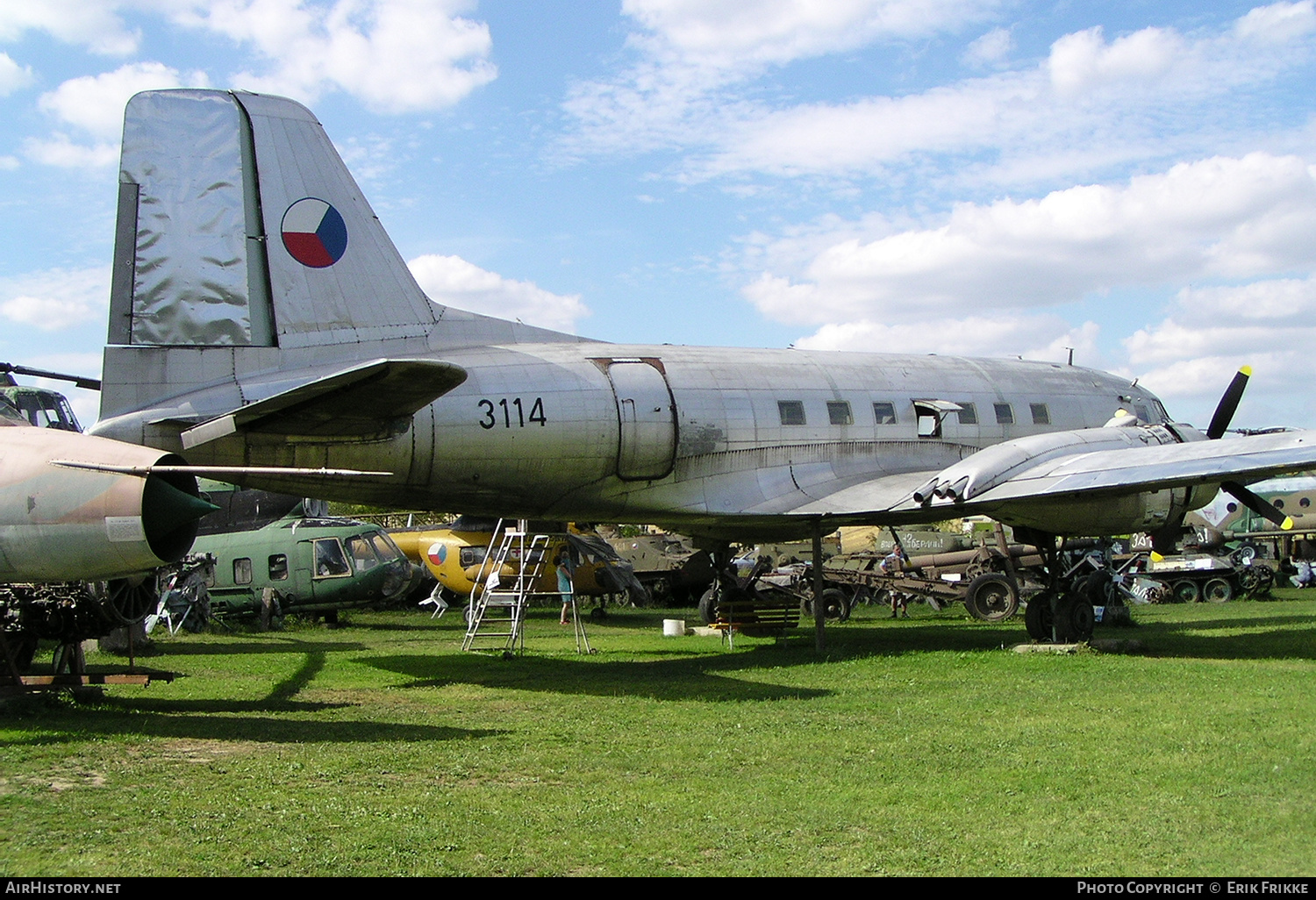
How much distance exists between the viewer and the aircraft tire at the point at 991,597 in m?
23.7

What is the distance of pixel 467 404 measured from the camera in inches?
517

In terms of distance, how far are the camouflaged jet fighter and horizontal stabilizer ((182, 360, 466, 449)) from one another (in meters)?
0.03

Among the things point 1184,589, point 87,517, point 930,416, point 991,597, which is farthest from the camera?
point 1184,589

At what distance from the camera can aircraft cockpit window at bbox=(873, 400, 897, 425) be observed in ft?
55.6

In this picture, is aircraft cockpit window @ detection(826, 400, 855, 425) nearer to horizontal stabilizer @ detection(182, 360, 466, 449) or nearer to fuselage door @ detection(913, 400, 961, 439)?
fuselage door @ detection(913, 400, 961, 439)

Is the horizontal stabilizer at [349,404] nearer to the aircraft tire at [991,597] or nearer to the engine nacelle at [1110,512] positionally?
the engine nacelle at [1110,512]

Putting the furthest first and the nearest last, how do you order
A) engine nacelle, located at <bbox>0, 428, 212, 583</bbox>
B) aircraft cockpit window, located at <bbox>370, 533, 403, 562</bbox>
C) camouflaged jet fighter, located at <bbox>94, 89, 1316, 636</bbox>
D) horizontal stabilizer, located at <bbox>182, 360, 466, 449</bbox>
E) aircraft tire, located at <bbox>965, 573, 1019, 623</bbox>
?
aircraft cockpit window, located at <bbox>370, 533, 403, 562</bbox> → aircraft tire, located at <bbox>965, 573, 1019, 623</bbox> → camouflaged jet fighter, located at <bbox>94, 89, 1316, 636</bbox> → horizontal stabilizer, located at <bbox>182, 360, 466, 449</bbox> → engine nacelle, located at <bbox>0, 428, 212, 583</bbox>

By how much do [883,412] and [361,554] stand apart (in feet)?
45.5

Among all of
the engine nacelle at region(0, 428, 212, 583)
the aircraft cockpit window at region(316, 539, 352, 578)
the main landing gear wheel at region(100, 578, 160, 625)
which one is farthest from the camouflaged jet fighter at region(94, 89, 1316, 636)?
the aircraft cockpit window at region(316, 539, 352, 578)

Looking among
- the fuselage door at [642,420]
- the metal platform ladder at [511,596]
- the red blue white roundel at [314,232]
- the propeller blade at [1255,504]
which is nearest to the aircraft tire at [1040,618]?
the propeller blade at [1255,504]

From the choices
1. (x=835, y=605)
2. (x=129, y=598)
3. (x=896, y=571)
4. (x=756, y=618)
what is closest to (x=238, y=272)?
(x=129, y=598)

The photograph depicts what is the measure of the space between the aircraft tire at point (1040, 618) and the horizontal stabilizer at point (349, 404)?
9.42m

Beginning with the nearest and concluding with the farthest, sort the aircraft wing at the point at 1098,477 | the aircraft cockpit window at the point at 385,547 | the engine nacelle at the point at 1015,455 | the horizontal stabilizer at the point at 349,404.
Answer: the horizontal stabilizer at the point at 349,404
the aircraft wing at the point at 1098,477
the engine nacelle at the point at 1015,455
the aircraft cockpit window at the point at 385,547

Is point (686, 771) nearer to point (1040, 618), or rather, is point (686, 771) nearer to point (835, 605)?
point (1040, 618)
